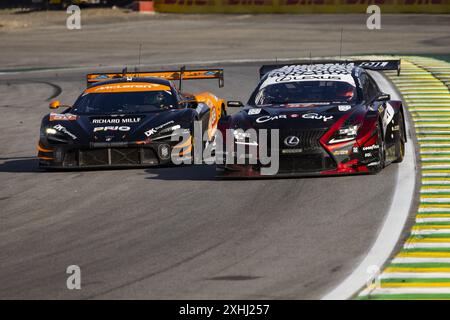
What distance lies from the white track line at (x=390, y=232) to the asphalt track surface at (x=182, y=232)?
9 centimetres

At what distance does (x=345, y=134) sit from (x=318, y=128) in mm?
309

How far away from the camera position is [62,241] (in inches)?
384

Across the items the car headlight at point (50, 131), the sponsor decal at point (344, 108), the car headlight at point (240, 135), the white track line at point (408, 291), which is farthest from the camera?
the car headlight at point (50, 131)

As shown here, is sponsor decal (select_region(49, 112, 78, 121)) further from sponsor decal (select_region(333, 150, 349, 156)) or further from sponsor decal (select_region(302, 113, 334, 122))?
sponsor decal (select_region(333, 150, 349, 156))

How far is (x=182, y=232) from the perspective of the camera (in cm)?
988

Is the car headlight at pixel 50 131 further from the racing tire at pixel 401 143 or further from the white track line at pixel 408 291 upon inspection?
the white track line at pixel 408 291

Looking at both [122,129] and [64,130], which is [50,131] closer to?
[64,130]

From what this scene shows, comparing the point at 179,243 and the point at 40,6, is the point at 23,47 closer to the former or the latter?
the point at 40,6

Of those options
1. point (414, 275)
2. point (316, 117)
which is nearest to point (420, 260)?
point (414, 275)

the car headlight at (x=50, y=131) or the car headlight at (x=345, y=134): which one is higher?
the car headlight at (x=345, y=134)

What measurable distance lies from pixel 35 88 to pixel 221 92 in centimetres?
524

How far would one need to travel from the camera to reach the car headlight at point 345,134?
1251 centimetres

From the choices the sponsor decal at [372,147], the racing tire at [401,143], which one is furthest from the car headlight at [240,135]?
the racing tire at [401,143]

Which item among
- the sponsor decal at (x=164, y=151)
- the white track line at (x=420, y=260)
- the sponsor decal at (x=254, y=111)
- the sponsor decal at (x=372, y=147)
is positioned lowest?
the sponsor decal at (x=164, y=151)
